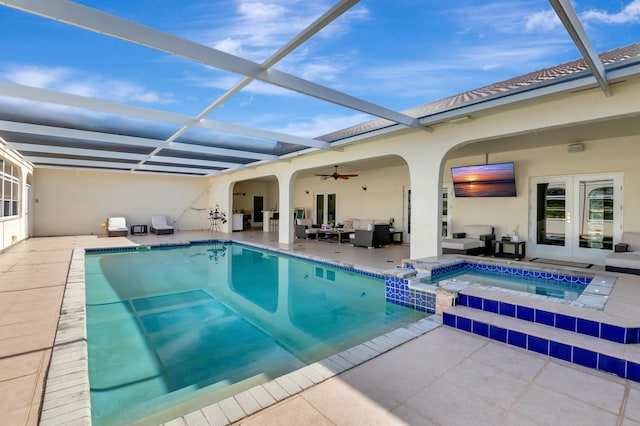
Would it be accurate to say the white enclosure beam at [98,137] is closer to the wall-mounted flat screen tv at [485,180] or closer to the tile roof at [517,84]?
the tile roof at [517,84]

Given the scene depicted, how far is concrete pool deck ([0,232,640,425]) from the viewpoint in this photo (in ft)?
6.42

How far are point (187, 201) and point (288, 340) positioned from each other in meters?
14.1

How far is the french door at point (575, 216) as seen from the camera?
7.00 meters

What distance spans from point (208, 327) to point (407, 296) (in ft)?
8.93

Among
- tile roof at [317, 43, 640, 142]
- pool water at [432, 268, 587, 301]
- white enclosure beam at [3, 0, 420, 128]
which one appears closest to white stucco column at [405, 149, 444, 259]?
pool water at [432, 268, 587, 301]

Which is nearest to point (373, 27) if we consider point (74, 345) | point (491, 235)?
point (74, 345)

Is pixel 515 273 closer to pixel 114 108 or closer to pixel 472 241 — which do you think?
pixel 472 241

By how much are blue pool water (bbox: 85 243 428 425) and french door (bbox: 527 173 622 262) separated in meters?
4.85

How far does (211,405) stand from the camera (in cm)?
210

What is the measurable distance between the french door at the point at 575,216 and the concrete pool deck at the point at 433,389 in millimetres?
4810

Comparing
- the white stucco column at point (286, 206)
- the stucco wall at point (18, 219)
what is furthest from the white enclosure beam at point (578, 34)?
the stucco wall at point (18, 219)

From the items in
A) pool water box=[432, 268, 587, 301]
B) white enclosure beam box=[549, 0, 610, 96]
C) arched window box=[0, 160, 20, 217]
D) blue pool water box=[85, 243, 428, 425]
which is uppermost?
white enclosure beam box=[549, 0, 610, 96]

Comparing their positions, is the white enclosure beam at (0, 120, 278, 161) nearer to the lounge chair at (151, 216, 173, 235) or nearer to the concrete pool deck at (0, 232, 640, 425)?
the concrete pool deck at (0, 232, 640, 425)

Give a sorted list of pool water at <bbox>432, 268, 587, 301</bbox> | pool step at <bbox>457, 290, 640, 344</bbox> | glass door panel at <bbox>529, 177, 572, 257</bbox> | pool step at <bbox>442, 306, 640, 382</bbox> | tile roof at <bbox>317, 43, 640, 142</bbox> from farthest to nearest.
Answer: glass door panel at <bbox>529, 177, 572, 257</bbox>
pool water at <bbox>432, 268, 587, 301</bbox>
tile roof at <bbox>317, 43, 640, 142</bbox>
pool step at <bbox>457, 290, 640, 344</bbox>
pool step at <bbox>442, 306, 640, 382</bbox>
